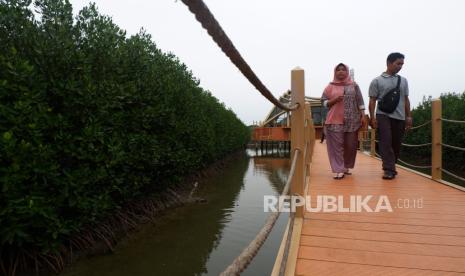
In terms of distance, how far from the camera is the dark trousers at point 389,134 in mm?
3635

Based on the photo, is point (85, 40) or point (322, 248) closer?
point (322, 248)

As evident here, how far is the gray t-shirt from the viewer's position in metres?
3.58

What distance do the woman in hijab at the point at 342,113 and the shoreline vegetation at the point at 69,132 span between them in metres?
2.77

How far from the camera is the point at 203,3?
71 cm

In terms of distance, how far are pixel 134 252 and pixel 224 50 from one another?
4.03 meters

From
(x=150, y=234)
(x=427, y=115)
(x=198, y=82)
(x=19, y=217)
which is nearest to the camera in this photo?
(x=19, y=217)

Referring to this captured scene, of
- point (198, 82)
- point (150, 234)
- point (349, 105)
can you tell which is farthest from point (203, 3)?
point (198, 82)

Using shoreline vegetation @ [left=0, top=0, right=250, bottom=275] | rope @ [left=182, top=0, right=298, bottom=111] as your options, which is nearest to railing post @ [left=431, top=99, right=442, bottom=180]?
rope @ [left=182, top=0, right=298, bottom=111]

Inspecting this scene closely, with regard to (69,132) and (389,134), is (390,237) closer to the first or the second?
(389,134)

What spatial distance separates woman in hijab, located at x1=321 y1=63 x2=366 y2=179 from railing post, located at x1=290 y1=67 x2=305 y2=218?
1.66m

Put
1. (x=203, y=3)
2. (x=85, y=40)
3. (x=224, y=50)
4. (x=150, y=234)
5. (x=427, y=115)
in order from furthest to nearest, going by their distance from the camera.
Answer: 1. (x=427, y=115)
2. (x=150, y=234)
3. (x=85, y=40)
4. (x=224, y=50)
5. (x=203, y=3)

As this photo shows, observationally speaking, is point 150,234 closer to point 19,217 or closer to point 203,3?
point 19,217

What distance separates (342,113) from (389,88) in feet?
1.95

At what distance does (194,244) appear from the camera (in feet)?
15.4
